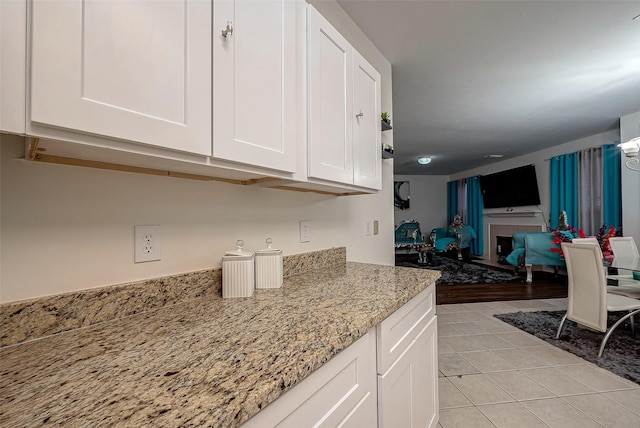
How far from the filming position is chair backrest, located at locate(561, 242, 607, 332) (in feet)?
7.42

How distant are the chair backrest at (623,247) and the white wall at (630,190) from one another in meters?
0.94

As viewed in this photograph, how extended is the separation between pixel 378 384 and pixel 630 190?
490 centimetres

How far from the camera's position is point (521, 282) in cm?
485

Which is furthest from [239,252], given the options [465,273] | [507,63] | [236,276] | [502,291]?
[465,273]

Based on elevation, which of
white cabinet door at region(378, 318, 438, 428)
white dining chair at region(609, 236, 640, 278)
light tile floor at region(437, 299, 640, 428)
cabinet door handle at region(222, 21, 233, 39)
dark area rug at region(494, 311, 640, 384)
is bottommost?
light tile floor at region(437, 299, 640, 428)

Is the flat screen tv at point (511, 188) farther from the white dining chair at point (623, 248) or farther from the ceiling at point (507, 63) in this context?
the white dining chair at point (623, 248)

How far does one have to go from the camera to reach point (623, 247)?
121 inches

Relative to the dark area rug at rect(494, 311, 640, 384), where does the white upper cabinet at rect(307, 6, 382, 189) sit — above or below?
above

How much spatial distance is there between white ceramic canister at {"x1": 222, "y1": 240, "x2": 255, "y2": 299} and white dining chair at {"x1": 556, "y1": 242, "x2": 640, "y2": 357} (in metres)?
2.65

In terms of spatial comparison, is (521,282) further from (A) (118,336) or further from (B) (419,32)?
(A) (118,336)

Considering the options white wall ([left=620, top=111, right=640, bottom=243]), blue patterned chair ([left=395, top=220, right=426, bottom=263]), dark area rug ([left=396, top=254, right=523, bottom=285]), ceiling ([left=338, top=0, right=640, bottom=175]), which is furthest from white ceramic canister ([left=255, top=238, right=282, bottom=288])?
blue patterned chair ([left=395, top=220, right=426, bottom=263])

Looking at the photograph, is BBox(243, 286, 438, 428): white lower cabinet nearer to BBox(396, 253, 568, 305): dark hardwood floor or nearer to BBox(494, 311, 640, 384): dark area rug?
BBox(494, 311, 640, 384): dark area rug

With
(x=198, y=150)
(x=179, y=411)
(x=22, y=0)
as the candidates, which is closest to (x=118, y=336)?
(x=179, y=411)

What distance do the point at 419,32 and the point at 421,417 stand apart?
2365 mm
